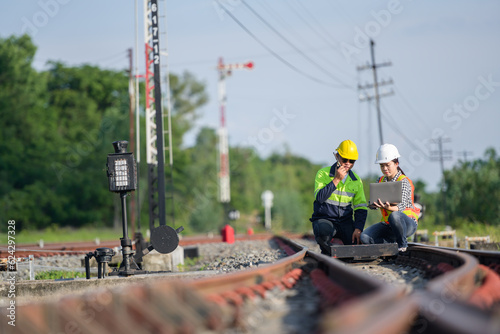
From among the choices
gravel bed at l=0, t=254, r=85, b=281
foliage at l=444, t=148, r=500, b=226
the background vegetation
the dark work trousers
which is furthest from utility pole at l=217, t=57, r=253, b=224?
the dark work trousers

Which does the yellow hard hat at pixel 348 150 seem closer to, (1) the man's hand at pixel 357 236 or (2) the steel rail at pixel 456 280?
(1) the man's hand at pixel 357 236

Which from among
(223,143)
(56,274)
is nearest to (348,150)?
(56,274)

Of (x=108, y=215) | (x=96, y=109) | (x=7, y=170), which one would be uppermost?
(x=96, y=109)

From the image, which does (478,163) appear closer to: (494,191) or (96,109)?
(494,191)

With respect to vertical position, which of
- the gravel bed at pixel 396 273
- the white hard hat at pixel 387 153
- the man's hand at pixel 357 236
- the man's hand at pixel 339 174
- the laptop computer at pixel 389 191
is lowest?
the gravel bed at pixel 396 273

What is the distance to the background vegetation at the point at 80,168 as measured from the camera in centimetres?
5278

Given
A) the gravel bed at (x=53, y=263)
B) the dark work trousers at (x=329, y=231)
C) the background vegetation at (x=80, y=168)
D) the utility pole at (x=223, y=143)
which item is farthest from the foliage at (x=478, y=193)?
the dark work trousers at (x=329, y=231)

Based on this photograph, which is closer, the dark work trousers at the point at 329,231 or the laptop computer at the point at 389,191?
the laptop computer at the point at 389,191

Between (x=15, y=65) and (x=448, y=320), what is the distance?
5752 cm

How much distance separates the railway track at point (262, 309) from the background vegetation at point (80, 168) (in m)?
37.9

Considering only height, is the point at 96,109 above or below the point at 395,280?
above

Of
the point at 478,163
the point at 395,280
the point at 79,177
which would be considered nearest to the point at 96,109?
the point at 79,177

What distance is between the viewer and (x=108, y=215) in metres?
62.4

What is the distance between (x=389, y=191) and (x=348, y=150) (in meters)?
0.81
